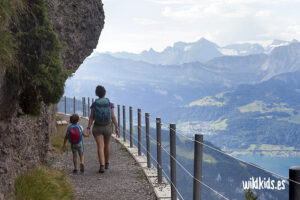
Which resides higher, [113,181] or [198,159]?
[198,159]

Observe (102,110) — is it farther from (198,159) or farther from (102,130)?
(198,159)

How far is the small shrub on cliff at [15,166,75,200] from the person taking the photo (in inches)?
208

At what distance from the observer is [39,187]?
5578 mm

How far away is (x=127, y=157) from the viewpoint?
10711 mm

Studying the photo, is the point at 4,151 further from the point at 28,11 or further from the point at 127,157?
the point at 127,157

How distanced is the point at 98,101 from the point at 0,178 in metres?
3.33

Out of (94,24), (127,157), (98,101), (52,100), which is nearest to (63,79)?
(52,100)

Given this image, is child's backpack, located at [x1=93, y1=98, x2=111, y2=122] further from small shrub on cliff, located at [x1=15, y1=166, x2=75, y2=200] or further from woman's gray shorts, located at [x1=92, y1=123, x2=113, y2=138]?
small shrub on cliff, located at [x1=15, y1=166, x2=75, y2=200]

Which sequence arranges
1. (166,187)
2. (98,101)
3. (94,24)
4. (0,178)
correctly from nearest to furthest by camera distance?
(0,178)
(166,187)
(98,101)
(94,24)

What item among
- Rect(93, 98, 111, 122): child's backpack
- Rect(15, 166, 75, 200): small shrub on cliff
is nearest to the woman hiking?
Rect(93, 98, 111, 122): child's backpack

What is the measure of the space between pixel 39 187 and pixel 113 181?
2523 millimetres

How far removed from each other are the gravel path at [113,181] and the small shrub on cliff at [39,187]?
670mm

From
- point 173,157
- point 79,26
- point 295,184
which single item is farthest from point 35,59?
point 79,26

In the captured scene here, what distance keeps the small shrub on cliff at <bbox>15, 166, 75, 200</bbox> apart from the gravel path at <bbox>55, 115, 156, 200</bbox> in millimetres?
670
